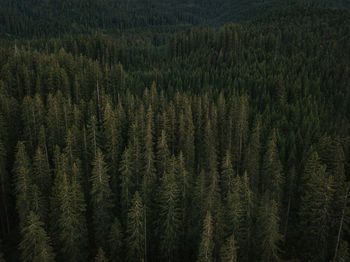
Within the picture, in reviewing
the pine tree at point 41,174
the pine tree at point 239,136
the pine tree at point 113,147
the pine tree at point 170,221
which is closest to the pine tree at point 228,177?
the pine tree at point 170,221

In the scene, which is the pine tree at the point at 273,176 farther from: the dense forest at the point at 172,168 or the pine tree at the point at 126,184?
the pine tree at the point at 126,184

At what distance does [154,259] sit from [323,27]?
175 m

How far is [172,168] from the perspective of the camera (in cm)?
4341

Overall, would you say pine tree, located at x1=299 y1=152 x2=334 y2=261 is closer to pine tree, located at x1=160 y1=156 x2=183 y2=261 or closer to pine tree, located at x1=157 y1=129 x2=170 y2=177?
pine tree, located at x1=160 y1=156 x2=183 y2=261

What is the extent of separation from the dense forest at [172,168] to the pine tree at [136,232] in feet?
0.53

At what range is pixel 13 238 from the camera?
47000 millimetres

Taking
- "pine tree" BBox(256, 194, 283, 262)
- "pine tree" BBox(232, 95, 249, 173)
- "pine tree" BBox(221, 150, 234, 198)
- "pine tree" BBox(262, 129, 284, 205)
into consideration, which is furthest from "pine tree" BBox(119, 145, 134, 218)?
"pine tree" BBox(232, 95, 249, 173)

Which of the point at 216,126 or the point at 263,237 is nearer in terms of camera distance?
the point at 263,237

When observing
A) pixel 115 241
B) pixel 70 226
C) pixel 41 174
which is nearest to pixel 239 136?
pixel 115 241

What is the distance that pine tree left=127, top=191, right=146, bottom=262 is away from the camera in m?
37.4

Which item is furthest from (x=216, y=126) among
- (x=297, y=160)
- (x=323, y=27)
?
(x=323, y=27)

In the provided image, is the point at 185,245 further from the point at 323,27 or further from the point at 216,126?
the point at 323,27

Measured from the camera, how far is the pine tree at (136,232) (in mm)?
37375

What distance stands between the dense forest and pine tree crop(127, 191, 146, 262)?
16 centimetres
